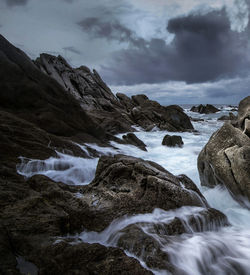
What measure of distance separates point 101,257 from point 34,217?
114 cm

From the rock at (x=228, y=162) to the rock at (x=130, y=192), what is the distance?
4.11 ft

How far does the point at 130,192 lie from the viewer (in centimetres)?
417

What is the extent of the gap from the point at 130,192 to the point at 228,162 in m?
3.02

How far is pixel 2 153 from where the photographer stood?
5531mm

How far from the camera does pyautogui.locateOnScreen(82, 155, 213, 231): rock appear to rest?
3.76 metres

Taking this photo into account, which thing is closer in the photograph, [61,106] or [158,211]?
[158,211]

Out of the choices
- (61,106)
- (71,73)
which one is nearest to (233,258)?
(61,106)

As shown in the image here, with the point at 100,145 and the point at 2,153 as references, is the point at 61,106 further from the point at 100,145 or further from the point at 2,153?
the point at 2,153

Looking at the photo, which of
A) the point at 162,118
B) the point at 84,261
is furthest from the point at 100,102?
the point at 84,261

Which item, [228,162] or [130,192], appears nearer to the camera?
[130,192]

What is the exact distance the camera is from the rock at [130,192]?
3.76 meters

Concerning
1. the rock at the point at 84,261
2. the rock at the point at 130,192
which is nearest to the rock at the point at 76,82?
the rock at the point at 130,192

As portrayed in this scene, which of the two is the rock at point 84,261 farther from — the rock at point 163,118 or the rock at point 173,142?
the rock at point 163,118

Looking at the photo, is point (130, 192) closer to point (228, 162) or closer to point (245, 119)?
point (228, 162)
